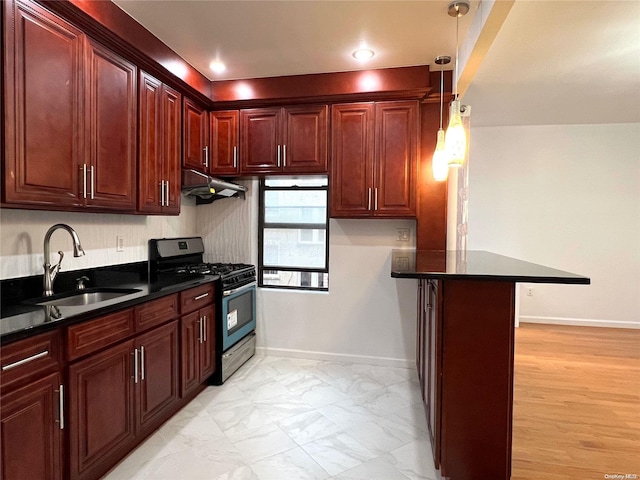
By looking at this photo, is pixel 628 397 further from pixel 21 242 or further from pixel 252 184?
pixel 21 242

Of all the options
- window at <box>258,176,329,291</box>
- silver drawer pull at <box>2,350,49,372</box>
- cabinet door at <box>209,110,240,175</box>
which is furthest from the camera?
window at <box>258,176,329,291</box>

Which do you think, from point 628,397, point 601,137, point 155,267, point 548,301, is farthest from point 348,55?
point 548,301

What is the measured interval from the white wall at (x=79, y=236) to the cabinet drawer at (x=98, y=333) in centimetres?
59

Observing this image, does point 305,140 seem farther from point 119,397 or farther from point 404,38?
point 119,397

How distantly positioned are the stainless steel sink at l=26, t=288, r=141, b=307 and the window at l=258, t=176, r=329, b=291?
1575mm

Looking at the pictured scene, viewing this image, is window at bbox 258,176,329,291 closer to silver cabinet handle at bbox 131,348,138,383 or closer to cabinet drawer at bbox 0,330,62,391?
silver cabinet handle at bbox 131,348,138,383

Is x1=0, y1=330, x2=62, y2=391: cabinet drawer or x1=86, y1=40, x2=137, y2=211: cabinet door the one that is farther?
x1=86, y1=40, x2=137, y2=211: cabinet door

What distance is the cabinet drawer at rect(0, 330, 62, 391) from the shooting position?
1323 millimetres

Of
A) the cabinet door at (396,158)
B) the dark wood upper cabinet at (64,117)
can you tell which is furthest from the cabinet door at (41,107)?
the cabinet door at (396,158)

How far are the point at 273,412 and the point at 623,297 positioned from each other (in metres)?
4.74

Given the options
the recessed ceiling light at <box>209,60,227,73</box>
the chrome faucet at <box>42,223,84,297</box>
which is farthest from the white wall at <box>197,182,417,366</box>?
the chrome faucet at <box>42,223,84,297</box>

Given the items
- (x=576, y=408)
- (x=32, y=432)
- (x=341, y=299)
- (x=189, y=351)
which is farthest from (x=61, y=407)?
(x=576, y=408)

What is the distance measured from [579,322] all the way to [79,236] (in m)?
5.62

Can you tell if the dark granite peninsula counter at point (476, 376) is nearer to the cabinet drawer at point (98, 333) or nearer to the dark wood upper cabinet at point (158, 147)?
the cabinet drawer at point (98, 333)
